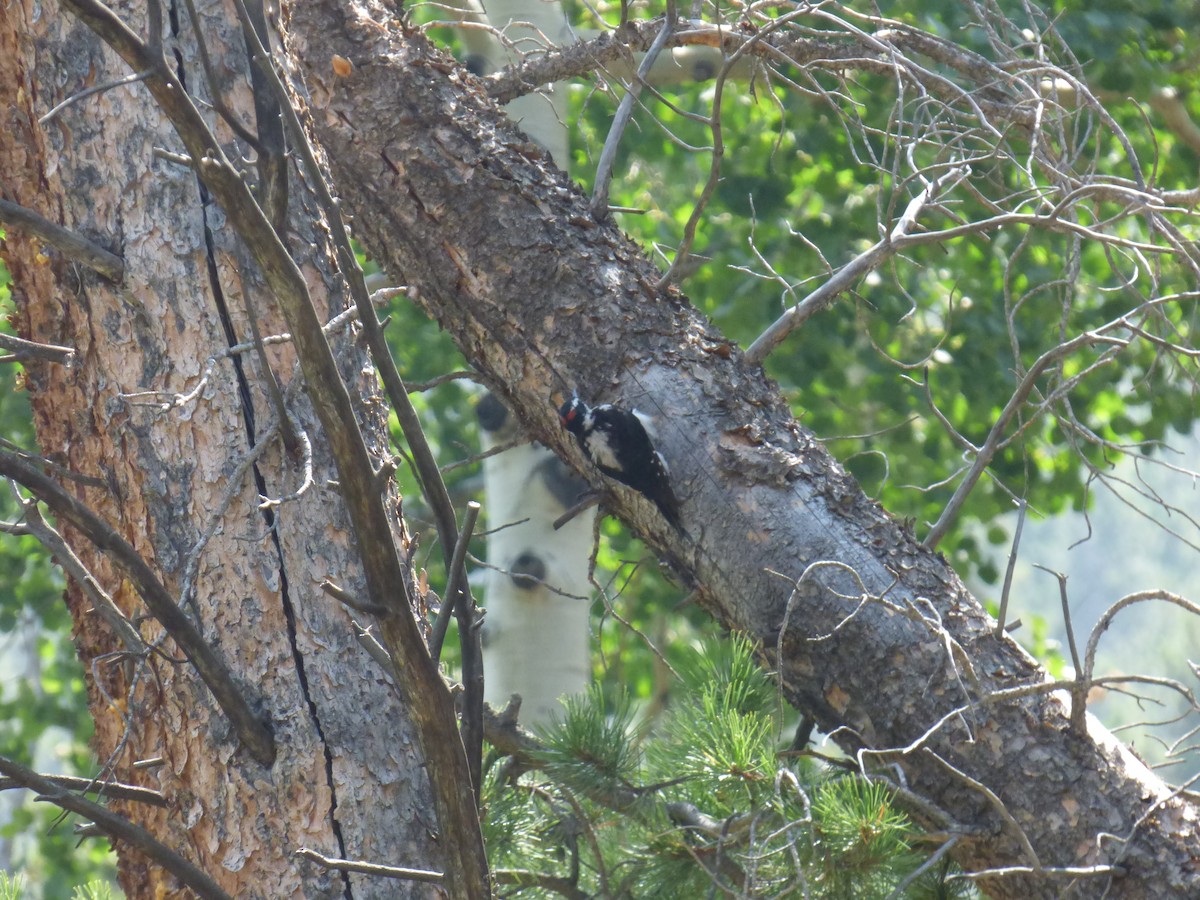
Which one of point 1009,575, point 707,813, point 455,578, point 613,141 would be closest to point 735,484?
point 1009,575

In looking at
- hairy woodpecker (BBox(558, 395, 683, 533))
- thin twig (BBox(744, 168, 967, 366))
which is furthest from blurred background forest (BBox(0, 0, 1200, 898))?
hairy woodpecker (BBox(558, 395, 683, 533))

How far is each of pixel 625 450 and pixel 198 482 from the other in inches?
36.7

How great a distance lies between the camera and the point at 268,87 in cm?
114

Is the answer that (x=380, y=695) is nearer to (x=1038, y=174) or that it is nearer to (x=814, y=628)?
(x=814, y=628)

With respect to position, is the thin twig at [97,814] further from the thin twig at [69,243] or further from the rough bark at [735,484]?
the rough bark at [735,484]

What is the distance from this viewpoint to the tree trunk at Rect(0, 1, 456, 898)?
1414mm

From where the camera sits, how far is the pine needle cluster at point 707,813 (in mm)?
1650

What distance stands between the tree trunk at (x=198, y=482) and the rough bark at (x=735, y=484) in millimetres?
689

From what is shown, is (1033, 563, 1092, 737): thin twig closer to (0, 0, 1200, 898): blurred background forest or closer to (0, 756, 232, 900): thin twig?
(0, 756, 232, 900): thin twig

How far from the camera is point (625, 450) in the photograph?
7.23 ft

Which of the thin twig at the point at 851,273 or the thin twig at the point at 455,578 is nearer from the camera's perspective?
the thin twig at the point at 455,578

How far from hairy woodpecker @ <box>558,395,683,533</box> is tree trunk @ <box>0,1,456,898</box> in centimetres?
62

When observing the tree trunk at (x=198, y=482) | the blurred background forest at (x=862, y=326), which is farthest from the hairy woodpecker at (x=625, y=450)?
the blurred background forest at (x=862, y=326)

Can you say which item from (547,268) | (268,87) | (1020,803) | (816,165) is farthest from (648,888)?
(816,165)
